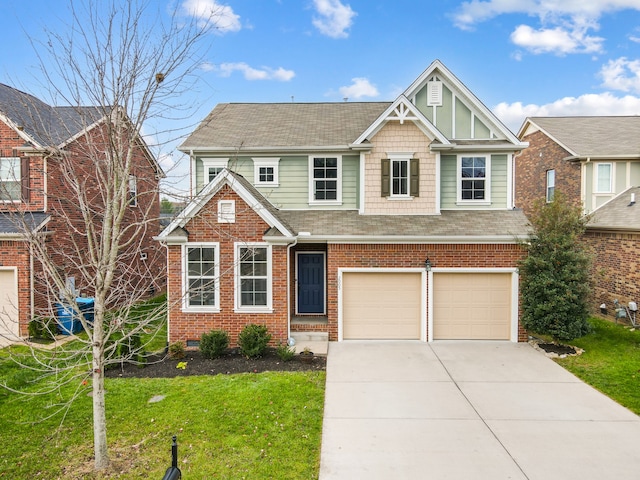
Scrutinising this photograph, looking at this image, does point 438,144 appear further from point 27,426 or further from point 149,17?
point 27,426

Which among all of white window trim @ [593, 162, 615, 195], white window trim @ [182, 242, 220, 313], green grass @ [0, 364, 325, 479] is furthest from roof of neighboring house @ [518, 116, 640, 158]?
green grass @ [0, 364, 325, 479]

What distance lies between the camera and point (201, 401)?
23.4 feet

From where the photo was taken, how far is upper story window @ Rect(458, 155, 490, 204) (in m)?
12.4

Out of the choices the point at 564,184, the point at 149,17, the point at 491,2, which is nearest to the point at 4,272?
the point at 149,17

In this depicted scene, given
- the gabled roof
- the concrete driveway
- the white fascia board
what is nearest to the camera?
the concrete driveway

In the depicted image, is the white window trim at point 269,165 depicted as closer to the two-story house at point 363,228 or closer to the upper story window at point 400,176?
the two-story house at point 363,228

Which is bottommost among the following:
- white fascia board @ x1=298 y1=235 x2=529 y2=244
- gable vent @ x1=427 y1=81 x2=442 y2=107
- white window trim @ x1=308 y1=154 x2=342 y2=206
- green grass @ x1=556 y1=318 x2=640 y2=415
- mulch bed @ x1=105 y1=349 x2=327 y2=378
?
mulch bed @ x1=105 y1=349 x2=327 y2=378

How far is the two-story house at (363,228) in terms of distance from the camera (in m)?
10.4

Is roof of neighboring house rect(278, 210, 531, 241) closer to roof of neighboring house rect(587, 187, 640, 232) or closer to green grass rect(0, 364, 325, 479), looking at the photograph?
roof of neighboring house rect(587, 187, 640, 232)

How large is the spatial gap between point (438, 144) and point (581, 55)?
574 inches

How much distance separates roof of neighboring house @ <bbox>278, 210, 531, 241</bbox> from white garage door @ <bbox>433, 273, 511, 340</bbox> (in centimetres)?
129

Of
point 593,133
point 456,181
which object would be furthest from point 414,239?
point 593,133

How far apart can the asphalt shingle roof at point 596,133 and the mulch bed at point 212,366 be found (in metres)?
15.8

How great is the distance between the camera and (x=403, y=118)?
11.7m
